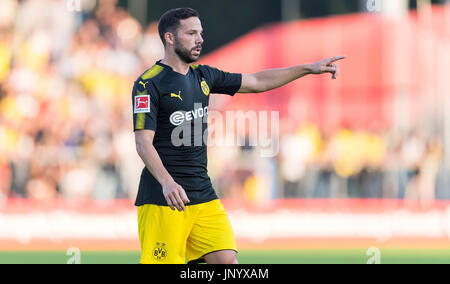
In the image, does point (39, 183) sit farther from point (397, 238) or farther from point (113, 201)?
point (397, 238)

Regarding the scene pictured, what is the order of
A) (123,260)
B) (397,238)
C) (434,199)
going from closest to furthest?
1. (123,260)
2. (397,238)
3. (434,199)

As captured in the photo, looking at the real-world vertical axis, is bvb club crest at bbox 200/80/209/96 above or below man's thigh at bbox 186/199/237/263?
above

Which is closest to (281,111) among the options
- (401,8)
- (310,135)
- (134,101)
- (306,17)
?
(310,135)

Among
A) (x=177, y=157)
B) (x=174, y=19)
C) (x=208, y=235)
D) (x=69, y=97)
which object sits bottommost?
(x=208, y=235)

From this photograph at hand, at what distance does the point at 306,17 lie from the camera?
700 inches

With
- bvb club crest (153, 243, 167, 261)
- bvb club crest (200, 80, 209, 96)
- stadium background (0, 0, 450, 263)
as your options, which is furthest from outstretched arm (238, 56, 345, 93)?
stadium background (0, 0, 450, 263)

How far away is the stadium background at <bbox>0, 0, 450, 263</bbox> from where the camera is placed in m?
14.9

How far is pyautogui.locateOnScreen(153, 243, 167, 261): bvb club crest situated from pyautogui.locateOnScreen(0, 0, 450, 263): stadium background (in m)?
7.82

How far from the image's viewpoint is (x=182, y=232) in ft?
21.4

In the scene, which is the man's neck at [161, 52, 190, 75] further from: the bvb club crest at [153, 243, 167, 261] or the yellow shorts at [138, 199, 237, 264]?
the bvb club crest at [153, 243, 167, 261]

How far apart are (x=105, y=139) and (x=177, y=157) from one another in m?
9.51

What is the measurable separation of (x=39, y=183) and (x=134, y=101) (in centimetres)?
960

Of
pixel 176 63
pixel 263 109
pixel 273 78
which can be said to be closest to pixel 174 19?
pixel 176 63

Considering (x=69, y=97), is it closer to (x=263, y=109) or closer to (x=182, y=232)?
(x=263, y=109)
